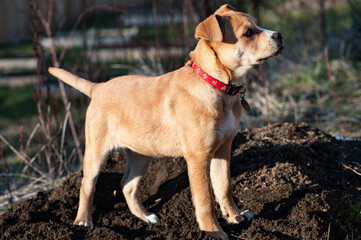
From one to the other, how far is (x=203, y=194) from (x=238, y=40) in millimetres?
1168

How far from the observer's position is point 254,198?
13.0ft

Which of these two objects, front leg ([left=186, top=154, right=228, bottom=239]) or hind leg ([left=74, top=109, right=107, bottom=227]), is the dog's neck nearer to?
front leg ([left=186, top=154, right=228, bottom=239])

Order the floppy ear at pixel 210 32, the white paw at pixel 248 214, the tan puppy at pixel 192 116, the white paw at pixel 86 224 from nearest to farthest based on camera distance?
the floppy ear at pixel 210 32 → the tan puppy at pixel 192 116 → the white paw at pixel 248 214 → the white paw at pixel 86 224

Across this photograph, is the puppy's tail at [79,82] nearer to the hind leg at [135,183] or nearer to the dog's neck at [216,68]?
the hind leg at [135,183]

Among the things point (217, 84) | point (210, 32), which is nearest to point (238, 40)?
point (210, 32)

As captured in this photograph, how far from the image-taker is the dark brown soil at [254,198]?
3.59m

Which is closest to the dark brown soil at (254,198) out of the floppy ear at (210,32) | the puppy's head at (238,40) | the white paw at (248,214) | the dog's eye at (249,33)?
the white paw at (248,214)

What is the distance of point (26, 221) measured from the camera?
3961 mm

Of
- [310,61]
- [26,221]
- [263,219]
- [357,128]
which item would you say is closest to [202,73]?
[263,219]

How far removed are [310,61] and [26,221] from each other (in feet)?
20.6

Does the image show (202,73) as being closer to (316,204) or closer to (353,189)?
(316,204)

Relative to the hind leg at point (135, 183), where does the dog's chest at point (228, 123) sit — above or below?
above

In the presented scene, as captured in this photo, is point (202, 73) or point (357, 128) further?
point (357, 128)

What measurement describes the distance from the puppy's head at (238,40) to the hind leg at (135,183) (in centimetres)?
136
